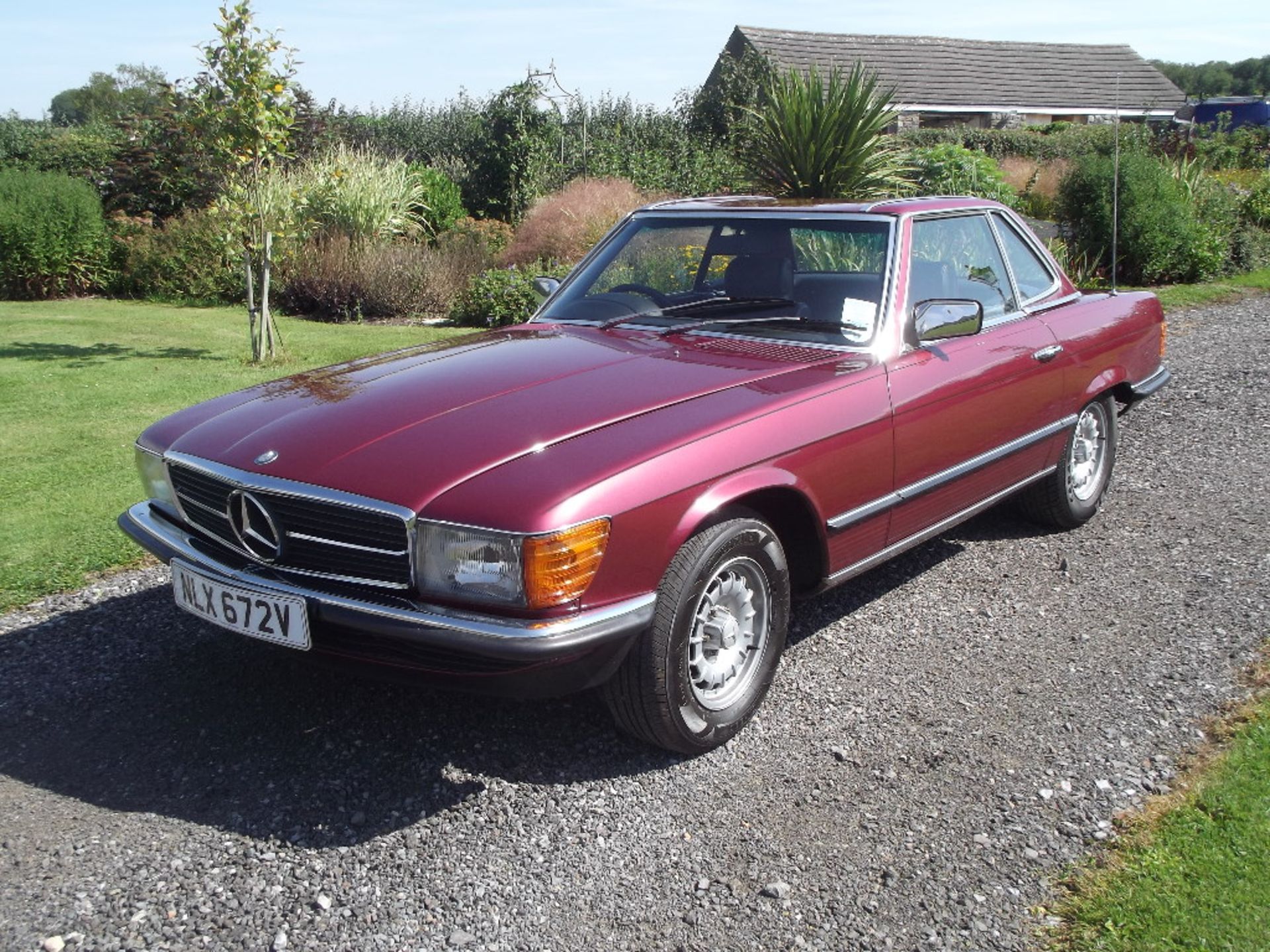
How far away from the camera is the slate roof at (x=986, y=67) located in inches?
1373

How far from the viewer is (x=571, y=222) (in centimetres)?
1403

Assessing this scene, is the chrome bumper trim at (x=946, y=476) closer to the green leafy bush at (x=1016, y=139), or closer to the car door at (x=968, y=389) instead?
the car door at (x=968, y=389)

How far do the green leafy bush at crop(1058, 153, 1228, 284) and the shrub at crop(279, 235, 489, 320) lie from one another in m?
7.51

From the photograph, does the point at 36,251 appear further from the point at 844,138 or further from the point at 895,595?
the point at 895,595

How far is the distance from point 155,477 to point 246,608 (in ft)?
2.90

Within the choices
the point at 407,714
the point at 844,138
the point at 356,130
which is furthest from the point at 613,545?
the point at 356,130

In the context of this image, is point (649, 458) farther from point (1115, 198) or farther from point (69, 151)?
point (69, 151)

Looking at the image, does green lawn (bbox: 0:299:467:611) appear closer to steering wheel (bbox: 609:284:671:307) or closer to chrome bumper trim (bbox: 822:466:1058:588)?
steering wheel (bbox: 609:284:671:307)

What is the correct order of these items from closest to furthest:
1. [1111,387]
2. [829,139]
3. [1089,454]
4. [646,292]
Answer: [646,292] < [1111,387] < [1089,454] < [829,139]

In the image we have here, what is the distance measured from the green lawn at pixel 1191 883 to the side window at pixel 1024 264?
2581 mm

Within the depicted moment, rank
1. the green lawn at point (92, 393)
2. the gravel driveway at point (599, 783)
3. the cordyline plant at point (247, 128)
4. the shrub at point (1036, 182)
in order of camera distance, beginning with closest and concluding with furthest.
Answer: the gravel driveway at point (599, 783), the green lawn at point (92, 393), the cordyline plant at point (247, 128), the shrub at point (1036, 182)

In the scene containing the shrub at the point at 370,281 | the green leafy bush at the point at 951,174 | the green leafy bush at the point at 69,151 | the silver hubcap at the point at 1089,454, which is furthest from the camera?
the green leafy bush at the point at 69,151

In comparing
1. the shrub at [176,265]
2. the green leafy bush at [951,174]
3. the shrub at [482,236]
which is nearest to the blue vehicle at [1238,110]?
the green leafy bush at [951,174]

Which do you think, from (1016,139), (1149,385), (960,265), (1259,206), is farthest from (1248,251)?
(1016,139)
